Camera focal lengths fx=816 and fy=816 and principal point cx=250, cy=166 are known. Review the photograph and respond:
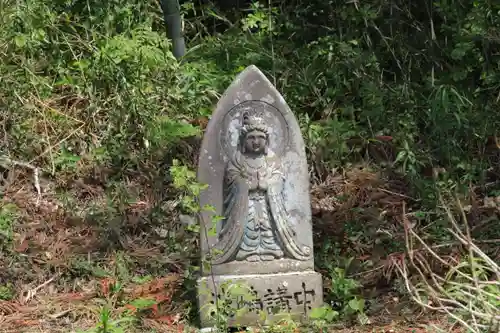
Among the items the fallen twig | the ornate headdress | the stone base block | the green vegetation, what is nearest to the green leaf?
the green vegetation

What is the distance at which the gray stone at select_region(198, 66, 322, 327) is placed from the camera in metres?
4.96

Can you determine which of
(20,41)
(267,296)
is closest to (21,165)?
(20,41)

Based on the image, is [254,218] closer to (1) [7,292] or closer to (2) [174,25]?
(1) [7,292]

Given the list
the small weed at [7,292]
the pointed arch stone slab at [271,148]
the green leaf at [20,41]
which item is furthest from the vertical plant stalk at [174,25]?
the small weed at [7,292]

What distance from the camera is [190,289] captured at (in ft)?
17.1

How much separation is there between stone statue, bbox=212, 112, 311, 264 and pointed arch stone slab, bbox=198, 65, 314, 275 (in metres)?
0.05

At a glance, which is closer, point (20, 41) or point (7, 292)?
point (7, 292)

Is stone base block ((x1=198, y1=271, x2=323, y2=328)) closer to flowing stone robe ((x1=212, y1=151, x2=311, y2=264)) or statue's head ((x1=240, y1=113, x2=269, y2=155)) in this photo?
flowing stone robe ((x1=212, y1=151, x2=311, y2=264))

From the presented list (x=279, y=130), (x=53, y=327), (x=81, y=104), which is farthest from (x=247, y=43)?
(x=53, y=327)

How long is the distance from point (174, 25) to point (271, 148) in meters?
2.71

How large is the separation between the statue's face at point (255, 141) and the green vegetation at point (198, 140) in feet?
2.85

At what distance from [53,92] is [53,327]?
2.82 m

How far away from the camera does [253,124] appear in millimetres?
5000

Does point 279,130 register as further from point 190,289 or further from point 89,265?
point 89,265
